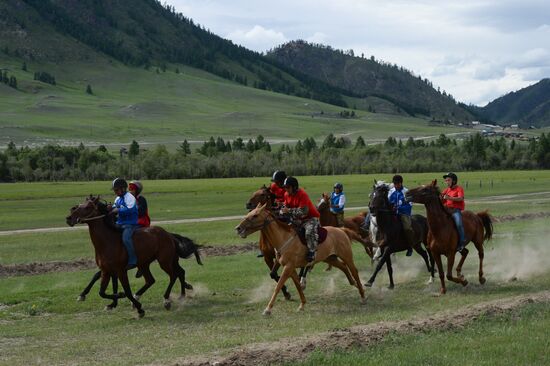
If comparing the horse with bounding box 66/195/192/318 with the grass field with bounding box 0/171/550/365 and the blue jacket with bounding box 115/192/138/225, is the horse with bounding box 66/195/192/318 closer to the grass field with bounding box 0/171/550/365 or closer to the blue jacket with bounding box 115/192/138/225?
the blue jacket with bounding box 115/192/138/225

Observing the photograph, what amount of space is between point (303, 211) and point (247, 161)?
94895 mm

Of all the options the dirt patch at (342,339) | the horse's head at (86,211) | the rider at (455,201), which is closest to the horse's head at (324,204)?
the rider at (455,201)

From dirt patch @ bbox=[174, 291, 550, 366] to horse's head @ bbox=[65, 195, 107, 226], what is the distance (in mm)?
6094

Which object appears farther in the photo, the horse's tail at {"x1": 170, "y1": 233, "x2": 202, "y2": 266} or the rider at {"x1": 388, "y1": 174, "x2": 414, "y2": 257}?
the rider at {"x1": 388, "y1": 174, "x2": 414, "y2": 257}

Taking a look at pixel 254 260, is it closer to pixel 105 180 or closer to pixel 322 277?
pixel 322 277

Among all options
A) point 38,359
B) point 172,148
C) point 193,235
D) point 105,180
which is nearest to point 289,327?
point 38,359

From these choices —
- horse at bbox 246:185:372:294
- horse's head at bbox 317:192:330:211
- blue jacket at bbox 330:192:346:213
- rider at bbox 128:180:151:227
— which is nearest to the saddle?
horse at bbox 246:185:372:294

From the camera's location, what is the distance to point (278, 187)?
57.3 feet

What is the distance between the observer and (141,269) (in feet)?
55.9

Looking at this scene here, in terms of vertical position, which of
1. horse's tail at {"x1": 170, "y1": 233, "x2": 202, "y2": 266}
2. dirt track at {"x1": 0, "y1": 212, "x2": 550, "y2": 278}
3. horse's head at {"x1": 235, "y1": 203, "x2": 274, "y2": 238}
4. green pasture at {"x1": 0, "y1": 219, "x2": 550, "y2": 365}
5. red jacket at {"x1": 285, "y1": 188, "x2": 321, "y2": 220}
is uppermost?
red jacket at {"x1": 285, "y1": 188, "x2": 321, "y2": 220}

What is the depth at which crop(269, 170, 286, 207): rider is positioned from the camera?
55.8 feet

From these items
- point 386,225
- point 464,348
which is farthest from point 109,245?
point 464,348

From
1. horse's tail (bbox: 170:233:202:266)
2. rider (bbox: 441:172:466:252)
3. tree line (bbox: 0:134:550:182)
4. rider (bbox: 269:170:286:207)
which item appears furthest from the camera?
tree line (bbox: 0:134:550:182)

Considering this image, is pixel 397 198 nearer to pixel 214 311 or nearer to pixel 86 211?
pixel 214 311
